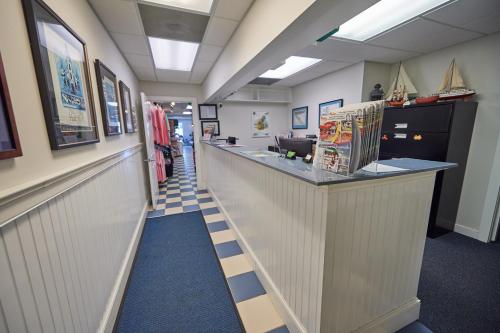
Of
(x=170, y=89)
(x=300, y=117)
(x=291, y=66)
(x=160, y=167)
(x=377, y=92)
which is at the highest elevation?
(x=291, y=66)

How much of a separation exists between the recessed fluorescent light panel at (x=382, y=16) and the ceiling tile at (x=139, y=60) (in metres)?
2.47

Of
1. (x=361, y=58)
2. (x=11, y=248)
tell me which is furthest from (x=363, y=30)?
(x=11, y=248)

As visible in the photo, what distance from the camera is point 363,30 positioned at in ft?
7.20

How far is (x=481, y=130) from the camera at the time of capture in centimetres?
229

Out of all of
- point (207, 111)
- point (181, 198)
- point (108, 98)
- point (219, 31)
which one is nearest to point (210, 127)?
point (207, 111)

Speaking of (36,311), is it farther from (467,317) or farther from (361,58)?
(361,58)

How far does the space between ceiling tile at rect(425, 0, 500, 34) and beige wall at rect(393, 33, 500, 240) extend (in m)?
0.26

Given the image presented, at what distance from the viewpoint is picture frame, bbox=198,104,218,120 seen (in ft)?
14.2

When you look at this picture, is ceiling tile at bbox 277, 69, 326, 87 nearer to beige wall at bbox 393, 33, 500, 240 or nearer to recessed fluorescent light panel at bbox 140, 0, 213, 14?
beige wall at bbox 393, 33, 500, 240

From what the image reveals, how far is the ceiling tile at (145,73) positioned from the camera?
10.4 ft

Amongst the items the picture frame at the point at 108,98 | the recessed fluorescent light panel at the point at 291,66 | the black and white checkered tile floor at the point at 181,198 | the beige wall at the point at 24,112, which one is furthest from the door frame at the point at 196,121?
the beige wall at the point at 24,112

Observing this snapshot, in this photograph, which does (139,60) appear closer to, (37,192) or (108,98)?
(108,98)

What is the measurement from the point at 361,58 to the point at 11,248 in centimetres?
384

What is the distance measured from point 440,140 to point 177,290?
10.3ft
